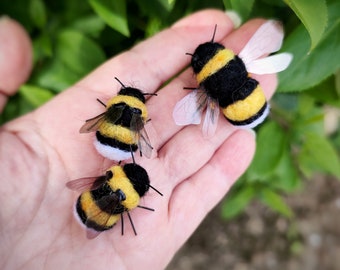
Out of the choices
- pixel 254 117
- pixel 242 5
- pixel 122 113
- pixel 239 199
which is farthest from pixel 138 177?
pixel 239 199

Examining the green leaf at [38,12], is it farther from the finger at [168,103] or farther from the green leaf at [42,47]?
the finger at [168,103]

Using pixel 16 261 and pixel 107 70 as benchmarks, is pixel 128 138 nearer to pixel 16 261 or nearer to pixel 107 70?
pixel 107 70

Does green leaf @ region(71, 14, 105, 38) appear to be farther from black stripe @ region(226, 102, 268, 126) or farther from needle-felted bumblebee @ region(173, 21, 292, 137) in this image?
black stripe @ region(226, 102, 268, 126)

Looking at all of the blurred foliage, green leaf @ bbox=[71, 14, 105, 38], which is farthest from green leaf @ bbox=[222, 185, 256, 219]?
green leaf @ bbox=[71, 14, 105, 38]

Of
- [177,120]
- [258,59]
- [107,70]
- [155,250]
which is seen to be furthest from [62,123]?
[258,59]

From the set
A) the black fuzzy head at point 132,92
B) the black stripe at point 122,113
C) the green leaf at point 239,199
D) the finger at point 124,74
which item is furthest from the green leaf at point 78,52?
the green leaf at point 239,199

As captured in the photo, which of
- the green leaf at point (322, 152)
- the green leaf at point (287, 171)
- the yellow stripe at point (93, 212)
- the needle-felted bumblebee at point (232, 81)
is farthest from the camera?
the green leaf at point (287, 171)

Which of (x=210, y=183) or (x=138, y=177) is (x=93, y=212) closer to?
(x=138, y=177)
